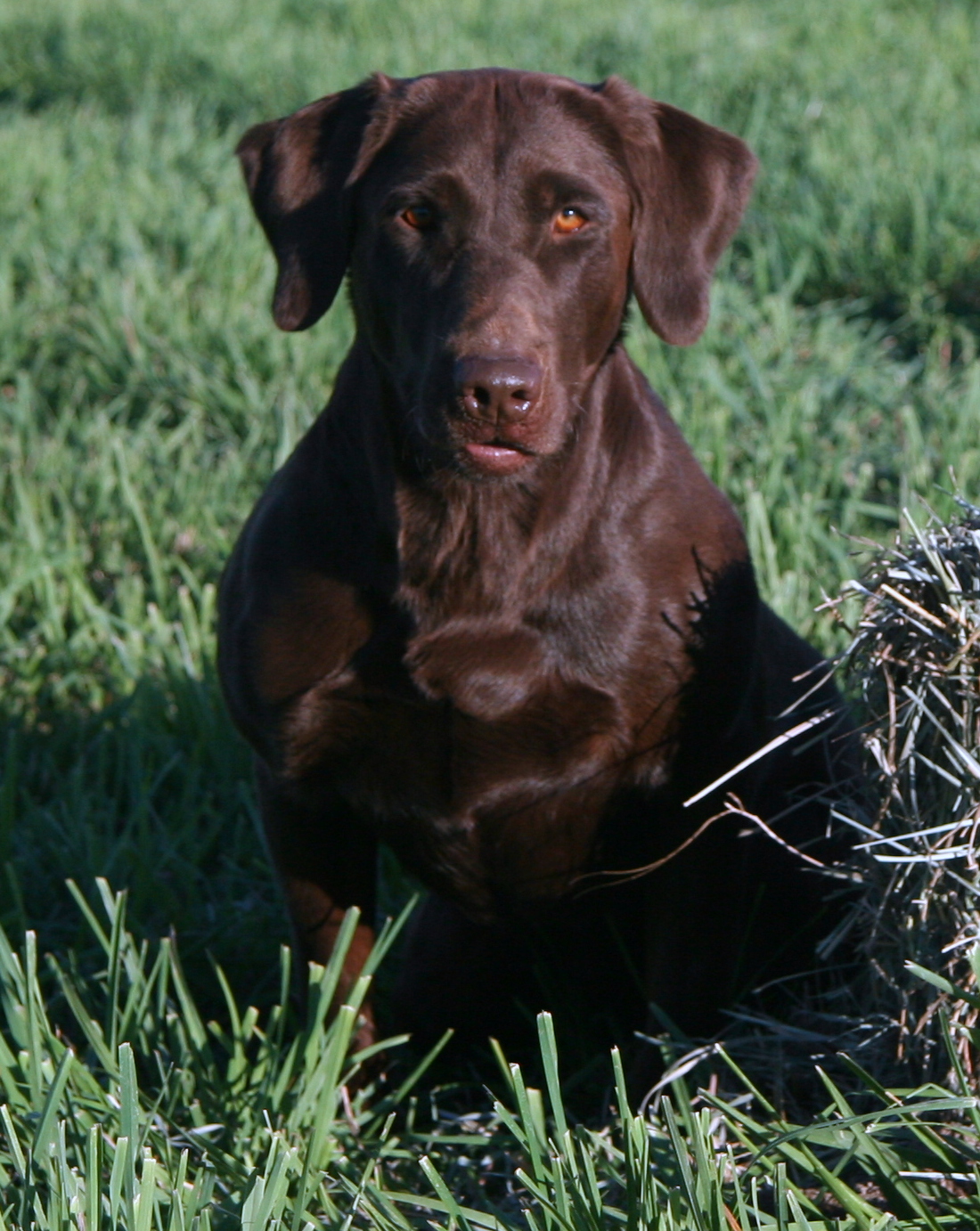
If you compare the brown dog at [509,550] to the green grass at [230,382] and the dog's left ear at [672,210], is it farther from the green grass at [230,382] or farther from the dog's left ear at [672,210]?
the green grass at [230,382]

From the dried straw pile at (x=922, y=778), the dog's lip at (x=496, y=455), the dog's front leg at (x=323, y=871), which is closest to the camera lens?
the dried straw pile at (x=922, y=778)

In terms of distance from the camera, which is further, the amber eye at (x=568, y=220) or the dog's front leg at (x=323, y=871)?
the dog's front leg at (x=323, y=871)

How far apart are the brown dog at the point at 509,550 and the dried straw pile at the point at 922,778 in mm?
209

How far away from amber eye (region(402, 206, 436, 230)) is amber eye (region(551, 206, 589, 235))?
177mm

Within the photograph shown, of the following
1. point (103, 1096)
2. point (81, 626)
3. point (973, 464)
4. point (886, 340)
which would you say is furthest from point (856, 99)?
point (103, 1096)

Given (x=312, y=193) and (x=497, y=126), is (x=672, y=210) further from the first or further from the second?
(x=312, y=193)

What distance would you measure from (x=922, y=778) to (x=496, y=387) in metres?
0.75

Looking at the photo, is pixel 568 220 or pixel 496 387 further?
pixel 568 220

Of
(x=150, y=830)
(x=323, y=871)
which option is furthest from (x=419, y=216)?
(x=150, y=830)

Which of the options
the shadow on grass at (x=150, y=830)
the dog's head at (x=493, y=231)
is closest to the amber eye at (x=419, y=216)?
the dog's head at (x=493, y=231)

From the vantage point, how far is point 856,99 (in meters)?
6.25

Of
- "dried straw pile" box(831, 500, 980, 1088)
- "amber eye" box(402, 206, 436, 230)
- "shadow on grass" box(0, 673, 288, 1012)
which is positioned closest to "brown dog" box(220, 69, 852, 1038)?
"amber eye" box(402, 206, 436, 230)

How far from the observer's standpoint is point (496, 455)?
212 cm

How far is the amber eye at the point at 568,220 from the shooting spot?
2195 millimetres
